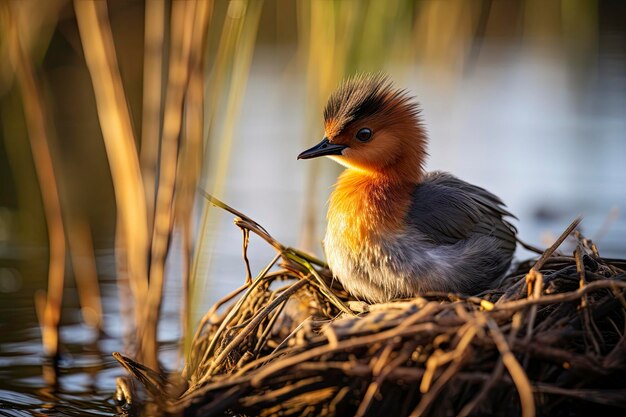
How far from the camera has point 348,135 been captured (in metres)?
5.05

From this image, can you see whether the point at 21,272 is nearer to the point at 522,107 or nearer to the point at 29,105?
the point at 29,105

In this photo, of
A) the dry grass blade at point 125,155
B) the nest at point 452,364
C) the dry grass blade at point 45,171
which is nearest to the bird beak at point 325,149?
the dry grass blade at point 125,155

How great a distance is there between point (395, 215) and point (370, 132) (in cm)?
52

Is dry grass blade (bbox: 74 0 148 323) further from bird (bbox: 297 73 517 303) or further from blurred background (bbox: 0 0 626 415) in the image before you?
bird (bbox: 297 73 517 303)

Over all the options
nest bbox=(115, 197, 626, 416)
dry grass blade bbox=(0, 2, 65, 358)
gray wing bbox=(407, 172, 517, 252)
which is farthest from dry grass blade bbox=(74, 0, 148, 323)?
gray wing bbox=(407, 172, 517, 252)

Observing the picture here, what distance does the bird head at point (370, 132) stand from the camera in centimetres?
502

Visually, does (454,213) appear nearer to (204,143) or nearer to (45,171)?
(204,143)

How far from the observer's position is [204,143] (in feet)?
19.9

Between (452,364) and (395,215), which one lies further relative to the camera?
(395,215)

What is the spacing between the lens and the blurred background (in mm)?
4918

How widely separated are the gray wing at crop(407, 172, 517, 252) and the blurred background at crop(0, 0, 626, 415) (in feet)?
3.49

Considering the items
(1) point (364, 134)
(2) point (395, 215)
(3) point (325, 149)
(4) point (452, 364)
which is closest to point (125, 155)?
(3) point (325, 149)

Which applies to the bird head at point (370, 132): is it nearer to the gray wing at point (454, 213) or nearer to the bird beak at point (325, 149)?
the bird beak at point (325, 149)

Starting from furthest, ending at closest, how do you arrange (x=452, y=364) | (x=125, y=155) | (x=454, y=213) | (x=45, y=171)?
1. (x=45, y=171)
2. (x=125, y=155)
3. (x=454, y=213)
4. (x=452, y=364)
